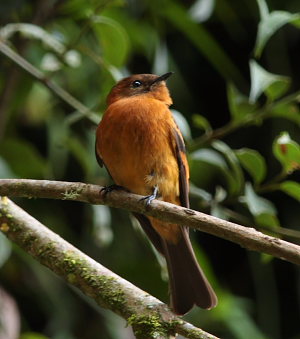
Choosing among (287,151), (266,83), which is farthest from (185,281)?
(266,83)

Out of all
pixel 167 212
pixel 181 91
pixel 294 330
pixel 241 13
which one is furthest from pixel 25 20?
pixel 294 330

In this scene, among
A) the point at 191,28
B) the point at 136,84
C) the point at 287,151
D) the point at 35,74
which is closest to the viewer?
the point at 287,151

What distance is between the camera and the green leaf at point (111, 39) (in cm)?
317

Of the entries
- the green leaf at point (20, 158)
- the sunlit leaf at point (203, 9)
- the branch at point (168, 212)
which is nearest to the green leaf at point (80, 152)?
the green leaf at point (20, 158)

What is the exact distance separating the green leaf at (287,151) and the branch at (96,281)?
0.76 m

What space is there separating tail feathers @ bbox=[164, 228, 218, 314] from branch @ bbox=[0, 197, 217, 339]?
16 cm

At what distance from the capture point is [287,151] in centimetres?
268

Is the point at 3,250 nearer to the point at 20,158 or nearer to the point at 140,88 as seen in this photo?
the point at 20,158

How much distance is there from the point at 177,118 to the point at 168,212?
1.09m

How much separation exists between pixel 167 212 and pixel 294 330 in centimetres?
268

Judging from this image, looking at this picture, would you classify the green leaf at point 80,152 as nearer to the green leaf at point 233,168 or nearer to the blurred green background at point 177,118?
the blurred green background at point 177,118

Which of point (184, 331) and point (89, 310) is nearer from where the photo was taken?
point (184, 331)

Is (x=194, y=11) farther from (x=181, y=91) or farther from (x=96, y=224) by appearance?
(x=96, y=224)

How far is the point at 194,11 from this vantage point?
381 cm
